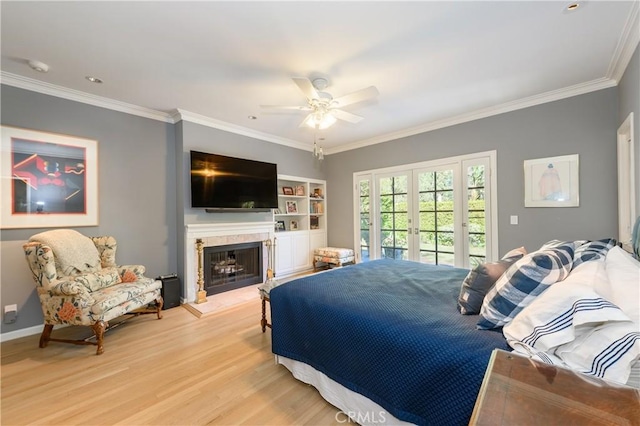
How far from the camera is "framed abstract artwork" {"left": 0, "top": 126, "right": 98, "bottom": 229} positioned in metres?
2.62

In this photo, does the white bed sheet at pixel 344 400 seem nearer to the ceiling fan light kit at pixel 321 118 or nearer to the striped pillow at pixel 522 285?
the striped pillow at pixel 522 285

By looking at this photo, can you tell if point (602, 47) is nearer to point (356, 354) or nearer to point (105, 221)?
point (356, 354)

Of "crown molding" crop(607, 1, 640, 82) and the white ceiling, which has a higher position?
the white ceiling

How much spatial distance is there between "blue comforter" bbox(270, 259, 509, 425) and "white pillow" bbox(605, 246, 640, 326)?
44cm

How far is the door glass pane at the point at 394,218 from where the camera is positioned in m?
4.52

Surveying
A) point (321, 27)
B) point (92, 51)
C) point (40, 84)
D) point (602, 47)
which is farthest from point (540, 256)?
point (40, 84)

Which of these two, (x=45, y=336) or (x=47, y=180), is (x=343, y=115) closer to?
(x=47, y=180)

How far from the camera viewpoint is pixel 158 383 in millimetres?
1937

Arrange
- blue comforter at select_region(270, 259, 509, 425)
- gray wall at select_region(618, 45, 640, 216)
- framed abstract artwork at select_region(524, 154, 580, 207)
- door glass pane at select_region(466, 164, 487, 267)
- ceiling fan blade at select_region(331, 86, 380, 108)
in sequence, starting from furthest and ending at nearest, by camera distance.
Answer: door glass pane at select_region(466, 164, 487, 267)
framed abstract artwork at select_region(524, 154, 580, 207)
ceiling fan blade at select_region(331, 86, 380, 108)
gray wall at select_region(618, 45, 640, 216)
blue comforter at select_region(270, 259, 509, 425)

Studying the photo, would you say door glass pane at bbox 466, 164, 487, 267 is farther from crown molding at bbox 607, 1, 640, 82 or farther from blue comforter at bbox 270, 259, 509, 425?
blue comforter at bbox 270, 259, 509, 425

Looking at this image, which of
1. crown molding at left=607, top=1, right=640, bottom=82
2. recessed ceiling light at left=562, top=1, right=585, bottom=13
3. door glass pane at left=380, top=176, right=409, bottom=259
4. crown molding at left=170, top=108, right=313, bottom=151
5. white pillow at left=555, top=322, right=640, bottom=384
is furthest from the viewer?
door glass pane at left=380, top=176, right=409, bottom=259

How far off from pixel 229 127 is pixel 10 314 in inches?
128

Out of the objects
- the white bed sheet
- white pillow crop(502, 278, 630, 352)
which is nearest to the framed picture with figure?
the white bed sheet

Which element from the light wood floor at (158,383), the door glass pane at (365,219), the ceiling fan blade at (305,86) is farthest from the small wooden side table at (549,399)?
the door glass pane at (365,219)
